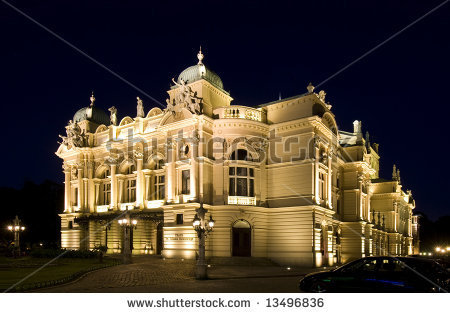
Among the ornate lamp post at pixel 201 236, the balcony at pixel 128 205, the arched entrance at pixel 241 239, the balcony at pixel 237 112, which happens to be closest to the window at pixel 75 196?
the balcony at pixel 128 205

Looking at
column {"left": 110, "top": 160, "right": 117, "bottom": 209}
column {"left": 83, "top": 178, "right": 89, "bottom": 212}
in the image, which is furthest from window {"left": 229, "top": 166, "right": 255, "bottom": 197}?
column {"left": 83, "top": 178, "right": 89, "bottom": 212}

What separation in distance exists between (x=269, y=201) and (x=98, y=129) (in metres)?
24.2

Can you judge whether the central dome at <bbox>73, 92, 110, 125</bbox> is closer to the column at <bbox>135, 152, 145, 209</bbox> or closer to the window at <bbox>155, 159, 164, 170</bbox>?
the column at <bbox>135, 152, 145, 209</bbox>

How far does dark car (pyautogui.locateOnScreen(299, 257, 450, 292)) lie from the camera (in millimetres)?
12797

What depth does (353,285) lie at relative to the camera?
43.9 ft

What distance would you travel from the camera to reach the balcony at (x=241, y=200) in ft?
115

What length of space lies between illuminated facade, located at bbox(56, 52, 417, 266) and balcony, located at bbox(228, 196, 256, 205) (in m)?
0.09

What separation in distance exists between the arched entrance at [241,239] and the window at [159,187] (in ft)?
31.3

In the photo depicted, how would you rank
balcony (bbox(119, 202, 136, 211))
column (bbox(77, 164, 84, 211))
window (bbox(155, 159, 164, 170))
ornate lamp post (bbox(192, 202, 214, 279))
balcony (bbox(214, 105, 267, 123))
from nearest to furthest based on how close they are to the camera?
1. ornate lamp post (bbox(192, 202, 214, 279))
2. balcony (bbox(214, 105, 267, 123))
3. window (bbox(155, 159, 164, 170))
4. balcony (bbox(119, 202, 136, 211))
5. column (bbox(77, 164, 84, 211))

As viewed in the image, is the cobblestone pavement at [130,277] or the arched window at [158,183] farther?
the arched window at [158,183]

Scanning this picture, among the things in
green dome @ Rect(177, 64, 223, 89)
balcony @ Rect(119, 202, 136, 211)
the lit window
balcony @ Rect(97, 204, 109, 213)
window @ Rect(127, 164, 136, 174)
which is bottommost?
balcony @ Rect(97, 204, 109, 213)

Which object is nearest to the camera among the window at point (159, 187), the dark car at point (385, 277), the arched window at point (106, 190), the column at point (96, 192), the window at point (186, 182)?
the dark car at point (385, 277)

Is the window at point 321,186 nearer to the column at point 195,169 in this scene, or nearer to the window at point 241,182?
the window at point 241,182
